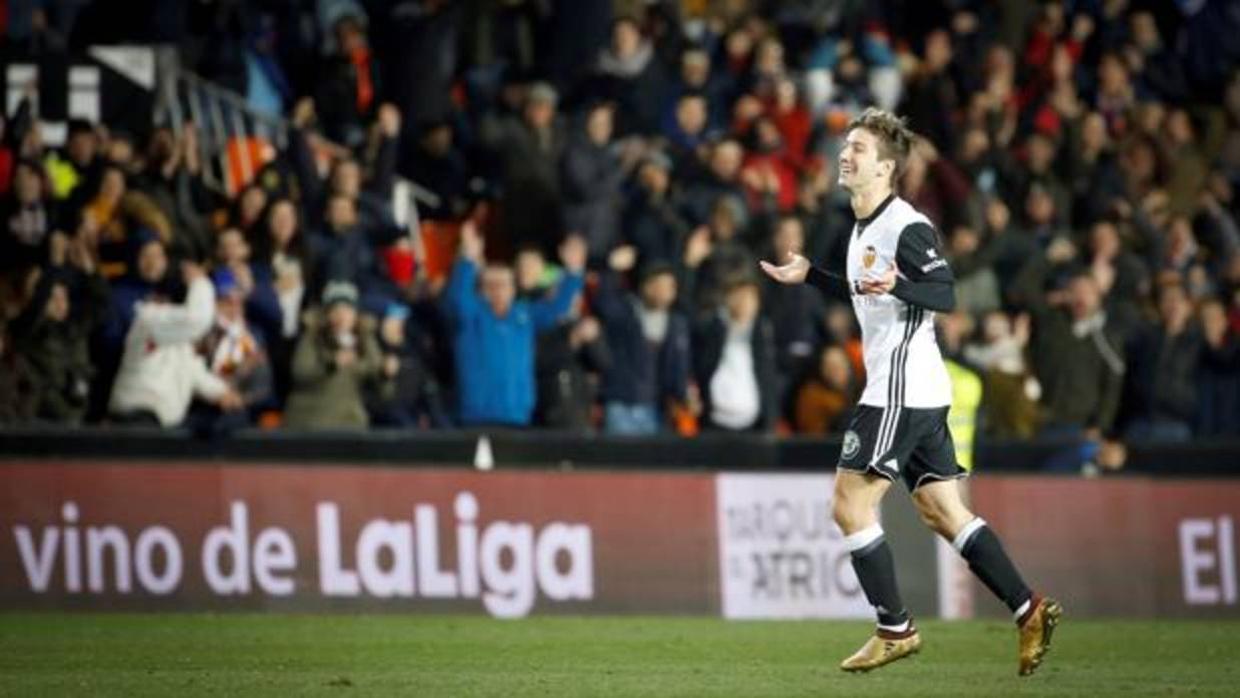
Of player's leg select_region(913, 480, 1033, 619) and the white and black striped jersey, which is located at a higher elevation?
the white and black striped jersey

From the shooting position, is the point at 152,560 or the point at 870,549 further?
the point at 152,560

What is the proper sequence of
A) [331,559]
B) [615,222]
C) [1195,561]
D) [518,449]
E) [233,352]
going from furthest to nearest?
1. [615,222]
2. [518,449]
3. [1195,561]
4. [233,352]
5. [331,559]

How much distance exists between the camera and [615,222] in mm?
22234

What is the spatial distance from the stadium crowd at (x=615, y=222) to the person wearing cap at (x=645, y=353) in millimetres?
22

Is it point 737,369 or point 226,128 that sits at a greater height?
point 226,128

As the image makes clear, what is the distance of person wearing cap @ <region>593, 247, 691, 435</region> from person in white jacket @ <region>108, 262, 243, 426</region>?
120 inches

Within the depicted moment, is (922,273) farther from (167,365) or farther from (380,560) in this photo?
(167,365)

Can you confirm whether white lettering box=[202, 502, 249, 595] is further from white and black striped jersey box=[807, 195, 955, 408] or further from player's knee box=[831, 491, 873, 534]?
white and black striped jersey box=[807, 195, 955, 408]

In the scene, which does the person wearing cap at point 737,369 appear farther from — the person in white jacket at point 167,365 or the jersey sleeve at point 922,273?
the jersey sleeve at point 922,273

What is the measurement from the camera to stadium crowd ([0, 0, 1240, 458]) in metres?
19.9

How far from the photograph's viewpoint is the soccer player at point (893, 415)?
12688mm

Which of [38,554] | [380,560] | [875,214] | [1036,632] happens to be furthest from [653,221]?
[1036,632]

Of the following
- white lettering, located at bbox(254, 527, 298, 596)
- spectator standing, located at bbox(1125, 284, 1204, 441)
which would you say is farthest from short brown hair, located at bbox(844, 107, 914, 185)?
spectator standing, located at bbox(1125, 284, 1204, 441)

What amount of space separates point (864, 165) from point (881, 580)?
1923mm
